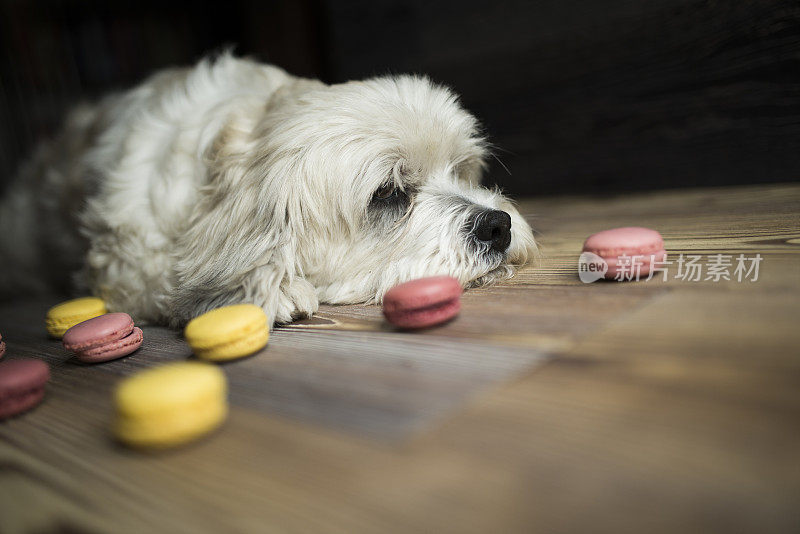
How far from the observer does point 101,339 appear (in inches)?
62.9

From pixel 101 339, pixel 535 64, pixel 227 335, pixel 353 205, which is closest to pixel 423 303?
pixel 227 335

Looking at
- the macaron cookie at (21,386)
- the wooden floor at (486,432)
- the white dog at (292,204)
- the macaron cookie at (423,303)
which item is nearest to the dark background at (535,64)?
the white dog at (292,204)

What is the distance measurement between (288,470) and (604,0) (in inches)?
119

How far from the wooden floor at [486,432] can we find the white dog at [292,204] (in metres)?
0.34

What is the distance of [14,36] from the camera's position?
13.2ft

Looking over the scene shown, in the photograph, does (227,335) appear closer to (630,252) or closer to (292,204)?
(292,204)

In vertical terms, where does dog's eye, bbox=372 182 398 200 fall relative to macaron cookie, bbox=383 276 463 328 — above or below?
above

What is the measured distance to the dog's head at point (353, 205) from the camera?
1903mm

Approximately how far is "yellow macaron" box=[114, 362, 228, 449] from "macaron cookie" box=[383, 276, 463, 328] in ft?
1.77

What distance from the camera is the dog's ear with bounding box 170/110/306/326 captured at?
1814 millimetres

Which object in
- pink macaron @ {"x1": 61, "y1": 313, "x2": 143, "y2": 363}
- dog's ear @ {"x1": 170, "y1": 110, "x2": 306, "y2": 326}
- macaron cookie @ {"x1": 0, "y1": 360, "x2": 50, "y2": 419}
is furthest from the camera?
dog's ear @ {"x1": 170, "y1": 110, "x2": 306, "y2": 326}

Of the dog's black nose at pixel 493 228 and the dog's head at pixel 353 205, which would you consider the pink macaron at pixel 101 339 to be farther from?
the dog's black nose at pixel 493 228

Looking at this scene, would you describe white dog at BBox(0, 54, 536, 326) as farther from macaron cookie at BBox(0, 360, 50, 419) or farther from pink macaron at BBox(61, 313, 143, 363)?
macaron cookie at BBox(0, 360, 50, 419)

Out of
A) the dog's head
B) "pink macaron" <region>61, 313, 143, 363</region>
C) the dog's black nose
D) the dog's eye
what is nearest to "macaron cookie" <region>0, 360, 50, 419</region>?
"pink macaron" <region>61, 313, 143, 363</region>
